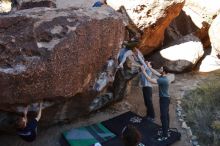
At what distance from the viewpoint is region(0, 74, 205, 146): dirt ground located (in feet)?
24.7

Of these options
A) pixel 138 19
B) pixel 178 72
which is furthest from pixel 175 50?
pixel 138 19

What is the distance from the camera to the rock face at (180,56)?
36.3 ft

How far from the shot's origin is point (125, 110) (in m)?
8.71

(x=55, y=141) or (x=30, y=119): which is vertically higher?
(x=30, y=119)

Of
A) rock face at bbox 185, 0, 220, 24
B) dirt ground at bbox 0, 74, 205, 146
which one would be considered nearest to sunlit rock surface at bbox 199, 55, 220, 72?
dirt ground at bbox 0, 74, 205, 146

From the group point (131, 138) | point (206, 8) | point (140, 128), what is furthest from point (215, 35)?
point (131, 138)

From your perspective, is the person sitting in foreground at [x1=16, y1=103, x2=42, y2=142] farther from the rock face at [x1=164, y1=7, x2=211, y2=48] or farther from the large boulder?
the large boulder

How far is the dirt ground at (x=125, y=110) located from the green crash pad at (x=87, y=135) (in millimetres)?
258

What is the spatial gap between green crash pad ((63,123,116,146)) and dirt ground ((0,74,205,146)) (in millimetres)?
258

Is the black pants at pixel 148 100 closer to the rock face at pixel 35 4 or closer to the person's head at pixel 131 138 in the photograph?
the rock face at pixel 35 4

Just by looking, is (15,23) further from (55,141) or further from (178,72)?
(178,72)

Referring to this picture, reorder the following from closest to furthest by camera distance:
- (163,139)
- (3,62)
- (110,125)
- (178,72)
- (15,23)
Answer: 1. (3,62)
2. (15,23)
3. (163,139)
4. (110,125)
5. (178,72)

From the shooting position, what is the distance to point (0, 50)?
6098 millimetres

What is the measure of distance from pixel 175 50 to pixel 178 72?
72 cm
